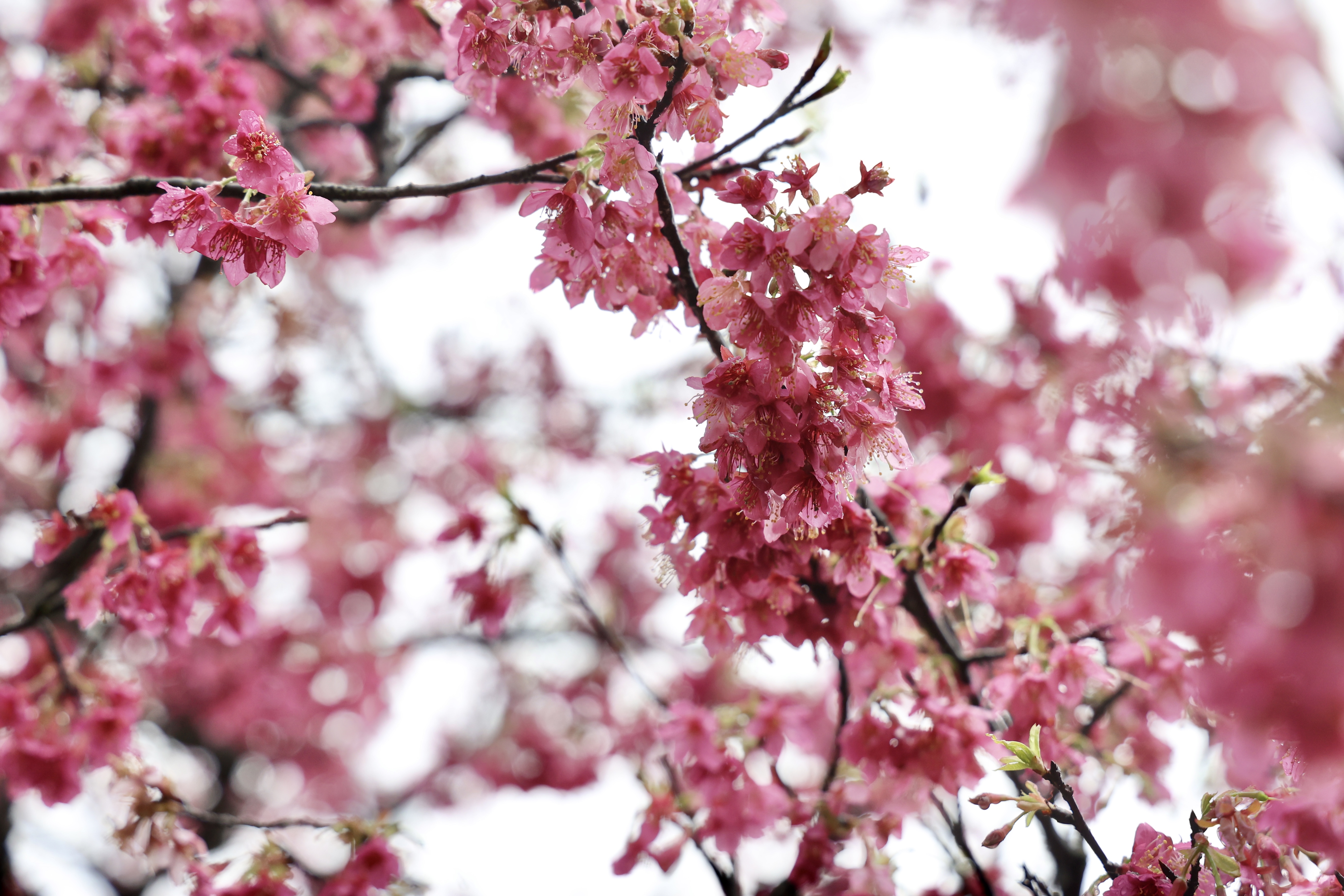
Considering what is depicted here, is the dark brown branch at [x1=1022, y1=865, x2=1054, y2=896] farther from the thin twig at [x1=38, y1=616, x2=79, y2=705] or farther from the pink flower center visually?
the thin twig at [x1=38, y1=616, x2=79, y2=705]

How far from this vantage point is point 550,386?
7180 mm

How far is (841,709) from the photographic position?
2.37 m


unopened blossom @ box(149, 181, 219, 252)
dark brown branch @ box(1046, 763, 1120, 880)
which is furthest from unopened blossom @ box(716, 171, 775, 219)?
dark brown branch @ box(1046, 763, 1120, 880)

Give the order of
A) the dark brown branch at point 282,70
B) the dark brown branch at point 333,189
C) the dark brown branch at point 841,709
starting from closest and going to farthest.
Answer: the dark brown branch at point 333,189
the dark brown branch at point 841,709
the dark brown branch at point 282,70

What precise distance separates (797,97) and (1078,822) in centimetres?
170

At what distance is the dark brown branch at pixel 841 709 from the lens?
2301mm

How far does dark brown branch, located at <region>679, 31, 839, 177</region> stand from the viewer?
1.61 metres

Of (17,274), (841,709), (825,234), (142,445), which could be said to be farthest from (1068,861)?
(142,445)

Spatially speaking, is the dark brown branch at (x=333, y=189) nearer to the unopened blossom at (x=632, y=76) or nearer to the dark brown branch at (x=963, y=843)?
the unopened blossom at (x=632, y=76)

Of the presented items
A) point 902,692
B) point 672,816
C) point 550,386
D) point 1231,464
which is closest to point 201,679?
point 550,386

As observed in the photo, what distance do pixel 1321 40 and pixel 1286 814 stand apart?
1605mm

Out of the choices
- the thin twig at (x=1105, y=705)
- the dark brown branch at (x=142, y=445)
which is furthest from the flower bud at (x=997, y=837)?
the dark brown branch at (x=142, y=445)

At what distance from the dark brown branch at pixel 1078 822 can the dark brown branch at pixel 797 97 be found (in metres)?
1.54

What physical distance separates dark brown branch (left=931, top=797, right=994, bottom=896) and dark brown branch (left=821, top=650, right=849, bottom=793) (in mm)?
314
